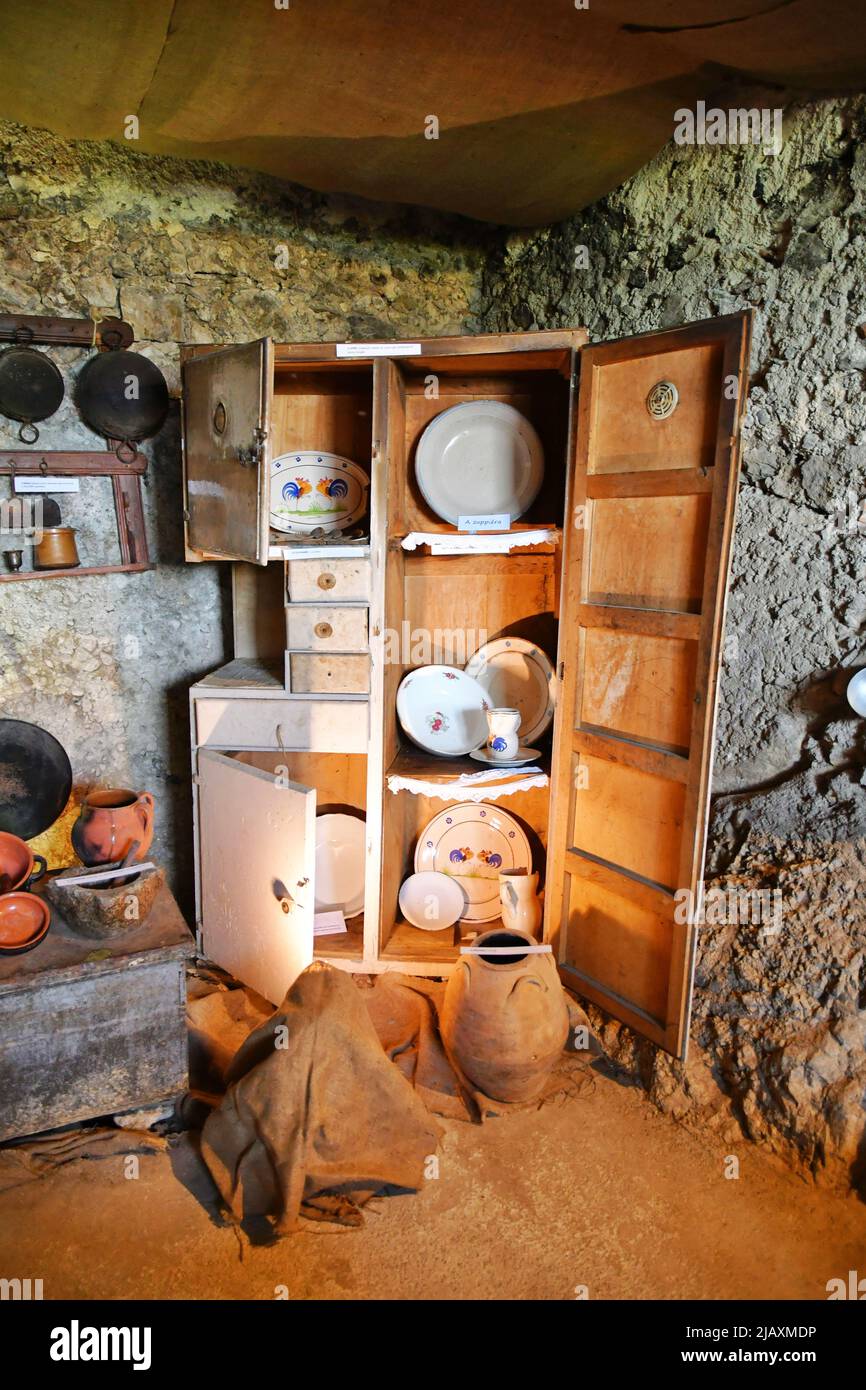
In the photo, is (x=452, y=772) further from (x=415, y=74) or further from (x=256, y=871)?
(x=415, y=74)

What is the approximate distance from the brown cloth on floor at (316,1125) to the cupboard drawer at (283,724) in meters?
0.84

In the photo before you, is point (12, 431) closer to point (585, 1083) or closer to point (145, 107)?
point (145, 107)

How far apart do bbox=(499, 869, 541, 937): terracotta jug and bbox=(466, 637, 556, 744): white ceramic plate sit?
0.52m

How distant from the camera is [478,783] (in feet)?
8.96

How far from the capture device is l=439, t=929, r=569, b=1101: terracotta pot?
2.35m

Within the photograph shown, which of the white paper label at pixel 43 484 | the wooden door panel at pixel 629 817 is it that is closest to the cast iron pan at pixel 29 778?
the white paper label at pixel 43 484

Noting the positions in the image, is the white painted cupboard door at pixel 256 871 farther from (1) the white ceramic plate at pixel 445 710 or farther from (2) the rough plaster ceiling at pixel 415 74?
(2) the rough plaster ceiling at pixel 415 74

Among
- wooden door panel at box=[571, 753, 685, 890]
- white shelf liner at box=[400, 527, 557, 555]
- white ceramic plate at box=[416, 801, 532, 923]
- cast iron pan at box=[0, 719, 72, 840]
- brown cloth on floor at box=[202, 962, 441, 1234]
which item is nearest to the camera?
brown cloth on floor at box=[202, 962, 441, 1234]

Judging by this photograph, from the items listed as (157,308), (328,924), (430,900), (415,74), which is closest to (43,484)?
(157,308)

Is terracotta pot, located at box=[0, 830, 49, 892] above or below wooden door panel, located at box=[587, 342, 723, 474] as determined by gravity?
below

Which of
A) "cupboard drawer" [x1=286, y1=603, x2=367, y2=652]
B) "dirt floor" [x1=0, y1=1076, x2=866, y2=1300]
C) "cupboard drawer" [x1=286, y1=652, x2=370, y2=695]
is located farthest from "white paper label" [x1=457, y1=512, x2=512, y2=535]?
"dirt floor" [x1=0, y1=1076, x2=866, y2=1300]

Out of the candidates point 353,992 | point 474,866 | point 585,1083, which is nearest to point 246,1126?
point 353,992

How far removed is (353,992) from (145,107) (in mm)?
2568

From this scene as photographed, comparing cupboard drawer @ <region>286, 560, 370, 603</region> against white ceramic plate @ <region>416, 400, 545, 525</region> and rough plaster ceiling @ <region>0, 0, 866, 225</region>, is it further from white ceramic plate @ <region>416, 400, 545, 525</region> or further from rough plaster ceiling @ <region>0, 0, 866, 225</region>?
rough plaster ceiling @ <region>0, 0, 866, 225</region>
